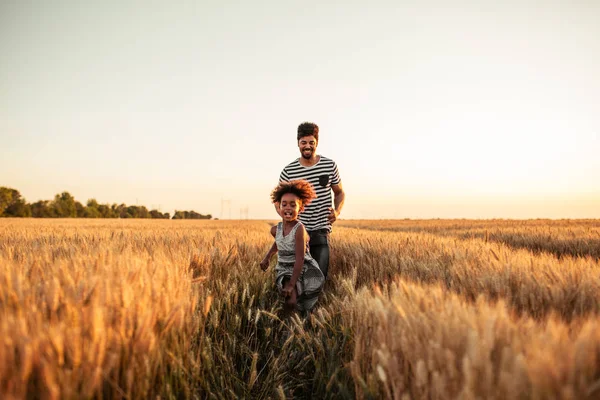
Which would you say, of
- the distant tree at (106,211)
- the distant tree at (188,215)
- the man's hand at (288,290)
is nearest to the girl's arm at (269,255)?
the man's hand at (288,290)

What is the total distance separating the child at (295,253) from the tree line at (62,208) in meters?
92.8

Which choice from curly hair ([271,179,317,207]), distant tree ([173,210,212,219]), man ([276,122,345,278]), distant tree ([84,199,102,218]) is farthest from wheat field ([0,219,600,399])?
distant tree ([173,210,212,219])

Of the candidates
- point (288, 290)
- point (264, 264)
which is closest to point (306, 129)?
point (264, 264)

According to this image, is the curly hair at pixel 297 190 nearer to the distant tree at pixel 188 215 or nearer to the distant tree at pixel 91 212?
the distant tree at pixel 91 212

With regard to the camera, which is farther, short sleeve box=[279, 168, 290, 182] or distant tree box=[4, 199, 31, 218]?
distant tree box=[4, 199, 31, 218]

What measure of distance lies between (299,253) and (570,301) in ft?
6.83

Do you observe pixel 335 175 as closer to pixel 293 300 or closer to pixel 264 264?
pixel 264 264

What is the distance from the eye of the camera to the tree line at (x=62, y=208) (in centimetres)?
7706

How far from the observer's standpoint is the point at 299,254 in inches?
135

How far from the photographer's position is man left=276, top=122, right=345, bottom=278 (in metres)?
4.39

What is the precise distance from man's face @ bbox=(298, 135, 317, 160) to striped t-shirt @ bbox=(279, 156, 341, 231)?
180mm

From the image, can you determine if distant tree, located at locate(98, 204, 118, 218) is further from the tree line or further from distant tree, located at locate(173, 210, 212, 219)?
distant tree, located at locate(173, 210, 212, 219)

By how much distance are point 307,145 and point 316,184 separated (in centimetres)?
50

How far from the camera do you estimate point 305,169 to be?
4523mm
